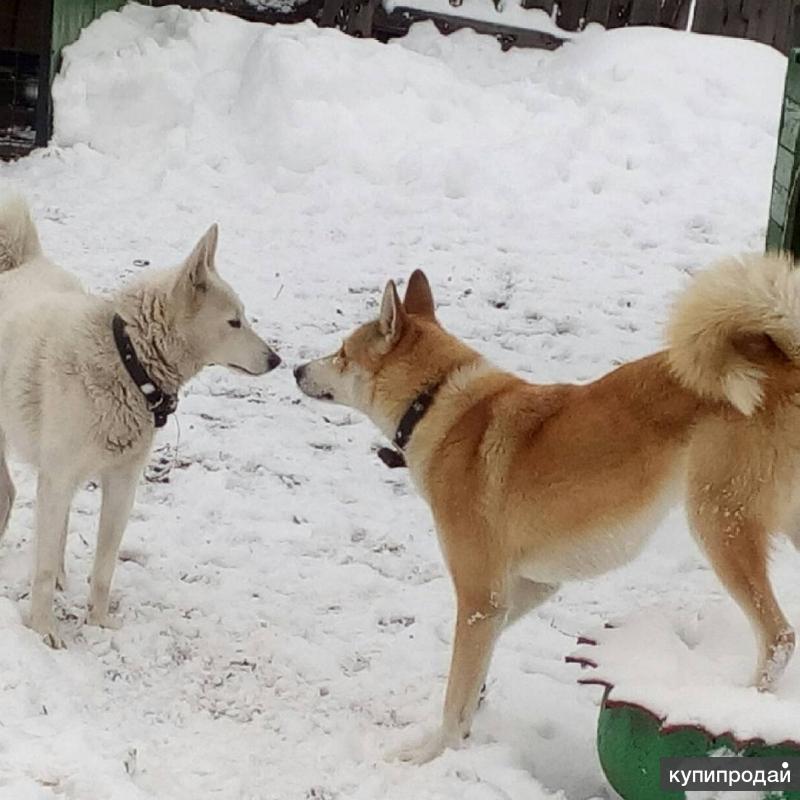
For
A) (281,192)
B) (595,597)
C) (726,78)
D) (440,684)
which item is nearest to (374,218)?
(281,192)

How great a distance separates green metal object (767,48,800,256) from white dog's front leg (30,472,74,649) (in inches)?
132

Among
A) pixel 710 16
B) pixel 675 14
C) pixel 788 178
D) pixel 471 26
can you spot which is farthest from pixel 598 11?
pixel 788 178

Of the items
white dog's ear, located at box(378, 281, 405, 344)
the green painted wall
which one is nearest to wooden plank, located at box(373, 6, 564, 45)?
the green painted wall

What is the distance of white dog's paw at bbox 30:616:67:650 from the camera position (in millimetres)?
3772

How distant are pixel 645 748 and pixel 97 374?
1.96 metres

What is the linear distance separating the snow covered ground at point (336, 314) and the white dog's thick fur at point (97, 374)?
29cm

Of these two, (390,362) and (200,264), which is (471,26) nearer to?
(200,264)

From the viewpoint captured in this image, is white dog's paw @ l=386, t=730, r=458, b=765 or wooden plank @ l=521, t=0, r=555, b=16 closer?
white dog's paw @ l=386, t=730, r=458, b=765

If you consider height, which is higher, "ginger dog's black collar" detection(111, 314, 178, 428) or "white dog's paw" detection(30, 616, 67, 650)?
"ginger dog's black collar" detection(111, 314, 178, 428)

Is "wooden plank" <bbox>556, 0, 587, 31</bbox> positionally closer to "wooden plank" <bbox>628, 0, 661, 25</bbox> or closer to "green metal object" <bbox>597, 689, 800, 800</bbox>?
"wooden plank" <bbox>628, 0, 661, 25</bbox>

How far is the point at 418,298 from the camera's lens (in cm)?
381

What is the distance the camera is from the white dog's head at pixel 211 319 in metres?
3.84

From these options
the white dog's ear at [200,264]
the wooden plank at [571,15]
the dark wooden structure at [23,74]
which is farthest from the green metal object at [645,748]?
the wooden plank at [571,15]

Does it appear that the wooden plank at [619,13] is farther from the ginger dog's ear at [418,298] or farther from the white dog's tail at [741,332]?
the white dog's tail at [741,332]
